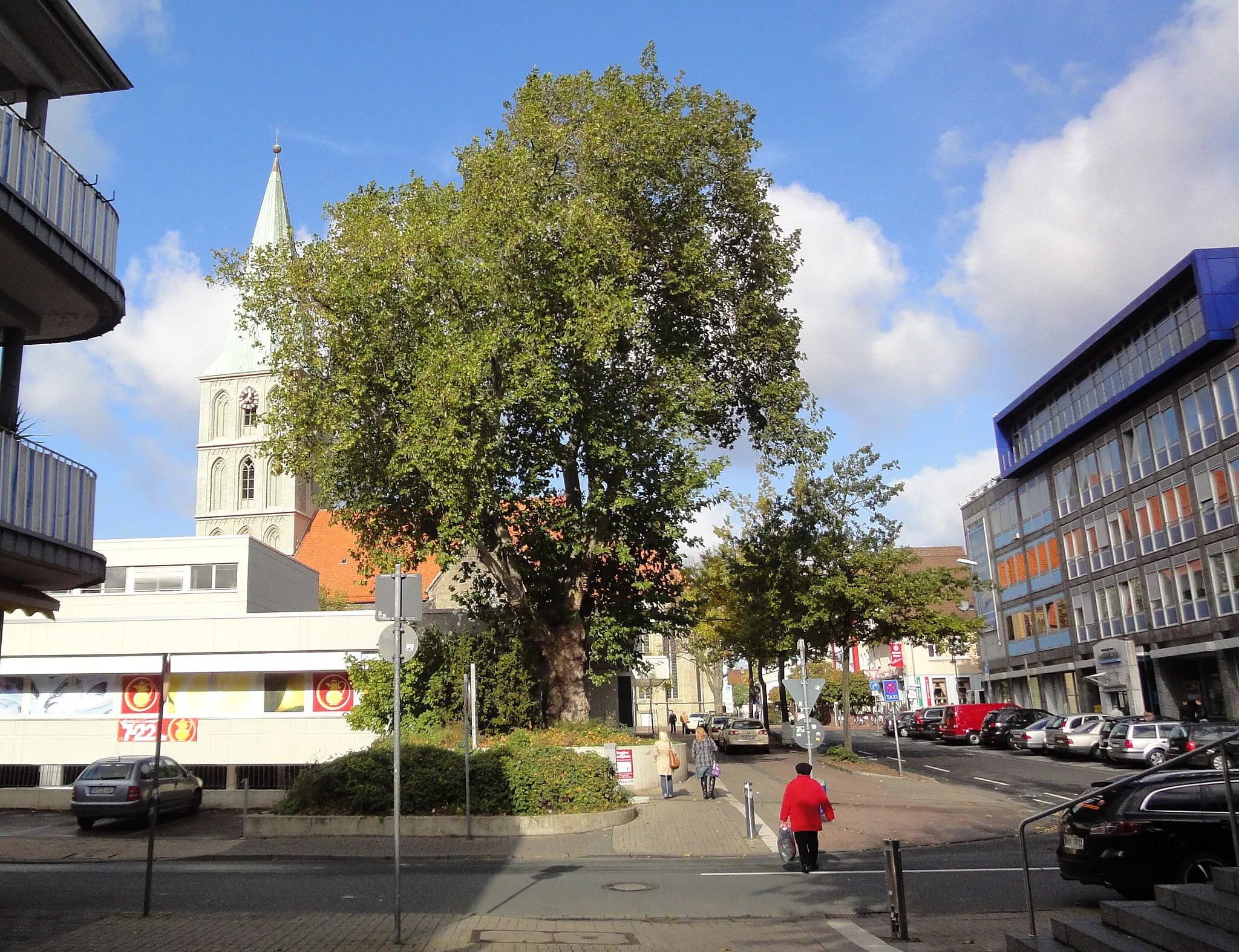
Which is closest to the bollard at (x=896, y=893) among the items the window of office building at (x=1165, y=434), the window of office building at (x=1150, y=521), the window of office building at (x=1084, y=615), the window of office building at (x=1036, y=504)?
the window of office building at (x=1165, y=434)

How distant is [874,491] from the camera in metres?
34.2

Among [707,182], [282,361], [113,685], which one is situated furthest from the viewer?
[707,182]

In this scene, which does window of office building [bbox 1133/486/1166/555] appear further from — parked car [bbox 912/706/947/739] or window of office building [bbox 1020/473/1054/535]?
parked car [bbox 912/706/947/739]

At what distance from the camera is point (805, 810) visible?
1304 cm

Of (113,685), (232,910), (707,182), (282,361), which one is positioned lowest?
(232,910)

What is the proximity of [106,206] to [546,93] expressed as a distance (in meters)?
17.0

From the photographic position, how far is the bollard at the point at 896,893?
369 inches

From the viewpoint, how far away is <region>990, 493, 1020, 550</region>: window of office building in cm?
5919

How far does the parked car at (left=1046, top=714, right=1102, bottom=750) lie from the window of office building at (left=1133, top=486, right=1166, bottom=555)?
11052 millimetres

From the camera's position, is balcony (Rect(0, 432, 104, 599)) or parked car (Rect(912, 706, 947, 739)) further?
parked car (Rect(912, 706, 947, 739))

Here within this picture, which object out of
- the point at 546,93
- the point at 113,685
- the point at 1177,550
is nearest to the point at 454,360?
the point at 546,93

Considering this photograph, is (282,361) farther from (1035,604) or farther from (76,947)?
(1035,604)

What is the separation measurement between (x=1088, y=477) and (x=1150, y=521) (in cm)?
599

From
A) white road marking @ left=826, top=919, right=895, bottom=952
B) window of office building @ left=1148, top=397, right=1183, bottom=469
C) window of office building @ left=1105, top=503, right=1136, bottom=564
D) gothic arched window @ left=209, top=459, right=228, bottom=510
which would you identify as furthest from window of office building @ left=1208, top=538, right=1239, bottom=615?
gothic arched window @ left=209, top=459, right=228, bottom=510
